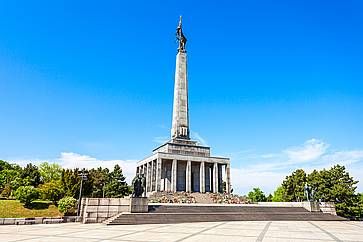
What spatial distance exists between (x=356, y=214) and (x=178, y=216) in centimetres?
2960

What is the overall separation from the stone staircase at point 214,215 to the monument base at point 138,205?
548mm

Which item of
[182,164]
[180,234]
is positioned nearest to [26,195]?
[182,164]

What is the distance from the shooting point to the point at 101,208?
739 inches

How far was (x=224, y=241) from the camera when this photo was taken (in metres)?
9.45

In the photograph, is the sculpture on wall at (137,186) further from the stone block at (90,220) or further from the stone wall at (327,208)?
the stone wall at (327,208)

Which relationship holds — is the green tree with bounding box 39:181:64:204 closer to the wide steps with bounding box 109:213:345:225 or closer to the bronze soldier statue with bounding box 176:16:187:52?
the wide steps with bounding box 109:213:345:225

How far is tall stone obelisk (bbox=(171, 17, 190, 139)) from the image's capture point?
39156 mm

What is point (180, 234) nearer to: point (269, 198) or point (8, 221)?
point (8, 221)

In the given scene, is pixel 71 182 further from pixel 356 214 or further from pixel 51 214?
pixel 356 214

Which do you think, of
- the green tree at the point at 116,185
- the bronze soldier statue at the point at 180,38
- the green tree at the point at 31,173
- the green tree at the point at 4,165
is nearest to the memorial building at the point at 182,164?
the green tree at the point at 116,185

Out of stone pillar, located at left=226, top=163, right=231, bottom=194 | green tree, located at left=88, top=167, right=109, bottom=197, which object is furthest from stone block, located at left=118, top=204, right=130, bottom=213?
green tree, located at left=88, top=167, right=109, bottom=197

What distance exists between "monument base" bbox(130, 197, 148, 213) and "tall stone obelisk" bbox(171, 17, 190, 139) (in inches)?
781

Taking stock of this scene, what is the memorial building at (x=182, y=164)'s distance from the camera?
35750 mm

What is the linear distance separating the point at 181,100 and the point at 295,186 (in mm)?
24875
